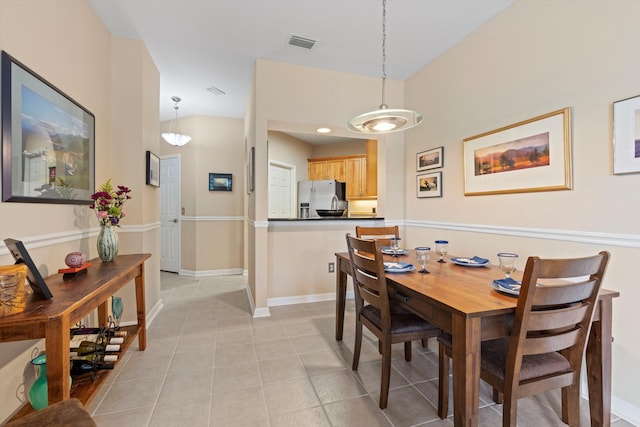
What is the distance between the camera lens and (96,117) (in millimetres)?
2381

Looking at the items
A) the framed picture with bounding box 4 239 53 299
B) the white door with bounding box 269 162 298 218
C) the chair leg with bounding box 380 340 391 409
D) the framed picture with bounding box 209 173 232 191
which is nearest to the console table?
the framed picture with bounding box 4 239 53 299

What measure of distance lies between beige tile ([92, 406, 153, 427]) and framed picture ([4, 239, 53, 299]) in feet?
2.62

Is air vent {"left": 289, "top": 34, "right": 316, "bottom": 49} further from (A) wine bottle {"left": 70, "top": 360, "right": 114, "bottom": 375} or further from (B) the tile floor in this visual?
(A) wine bottle {"left": 70, "top": 360, "right": 114, "bottom": 375}

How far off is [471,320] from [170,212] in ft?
17.0

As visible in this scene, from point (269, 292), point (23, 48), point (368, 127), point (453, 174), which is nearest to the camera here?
point (23, 48)

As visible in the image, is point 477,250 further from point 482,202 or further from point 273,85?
point 273,85

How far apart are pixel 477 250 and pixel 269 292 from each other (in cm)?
227

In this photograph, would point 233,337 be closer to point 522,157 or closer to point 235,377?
point 235,377

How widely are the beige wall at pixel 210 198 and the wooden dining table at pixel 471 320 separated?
392 cm

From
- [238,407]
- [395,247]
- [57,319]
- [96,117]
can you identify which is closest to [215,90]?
[96,117]

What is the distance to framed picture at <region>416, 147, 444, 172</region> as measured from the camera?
307 cm

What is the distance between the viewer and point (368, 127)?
7.57ft

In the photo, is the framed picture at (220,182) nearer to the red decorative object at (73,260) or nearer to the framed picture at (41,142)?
the framed picture at (41,142)

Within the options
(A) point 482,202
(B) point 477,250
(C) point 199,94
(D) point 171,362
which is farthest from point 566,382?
(C) point 199,94
